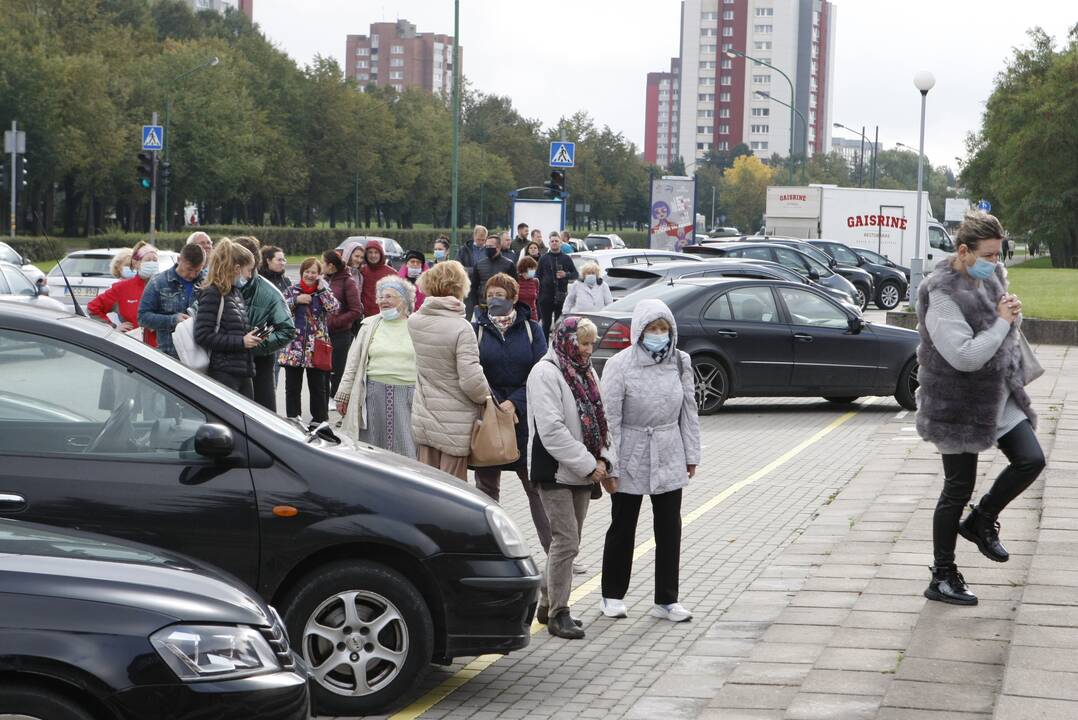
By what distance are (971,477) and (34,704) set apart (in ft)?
14.7

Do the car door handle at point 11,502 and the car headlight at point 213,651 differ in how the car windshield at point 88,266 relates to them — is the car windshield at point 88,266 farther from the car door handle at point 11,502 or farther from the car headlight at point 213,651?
the car headlight at point 213,651

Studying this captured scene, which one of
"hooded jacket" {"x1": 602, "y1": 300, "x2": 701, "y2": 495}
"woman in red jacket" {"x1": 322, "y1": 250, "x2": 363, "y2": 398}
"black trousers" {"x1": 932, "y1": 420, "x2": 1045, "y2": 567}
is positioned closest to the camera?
"black trousers" {"x1": 932, "y1": 420, "x2": 1045, "y2": 567}

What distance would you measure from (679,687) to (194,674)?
2.87 meters

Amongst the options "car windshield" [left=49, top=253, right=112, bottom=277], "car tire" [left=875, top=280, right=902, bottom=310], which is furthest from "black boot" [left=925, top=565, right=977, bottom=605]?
"car tire" [left=875, top=280, right=902, bottom=310]

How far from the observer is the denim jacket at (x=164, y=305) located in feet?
34.9

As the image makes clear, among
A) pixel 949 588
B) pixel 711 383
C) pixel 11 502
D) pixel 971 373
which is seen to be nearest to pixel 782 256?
pixel 711 383

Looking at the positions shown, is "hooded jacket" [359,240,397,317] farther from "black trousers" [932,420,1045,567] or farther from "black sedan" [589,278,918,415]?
"black trousers" [932,420,1045,567]

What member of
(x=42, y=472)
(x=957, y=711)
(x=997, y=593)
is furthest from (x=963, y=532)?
(x=42, y=472)

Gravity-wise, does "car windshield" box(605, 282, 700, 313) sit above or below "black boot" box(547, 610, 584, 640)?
above

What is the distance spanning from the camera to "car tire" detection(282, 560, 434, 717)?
19.4 ft

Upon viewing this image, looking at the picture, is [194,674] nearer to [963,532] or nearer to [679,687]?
[679,687]

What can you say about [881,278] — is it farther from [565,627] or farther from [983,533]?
[565,627]

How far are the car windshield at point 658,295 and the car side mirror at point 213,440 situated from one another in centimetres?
1125

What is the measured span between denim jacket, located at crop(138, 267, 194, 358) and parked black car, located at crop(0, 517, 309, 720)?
6330mm
